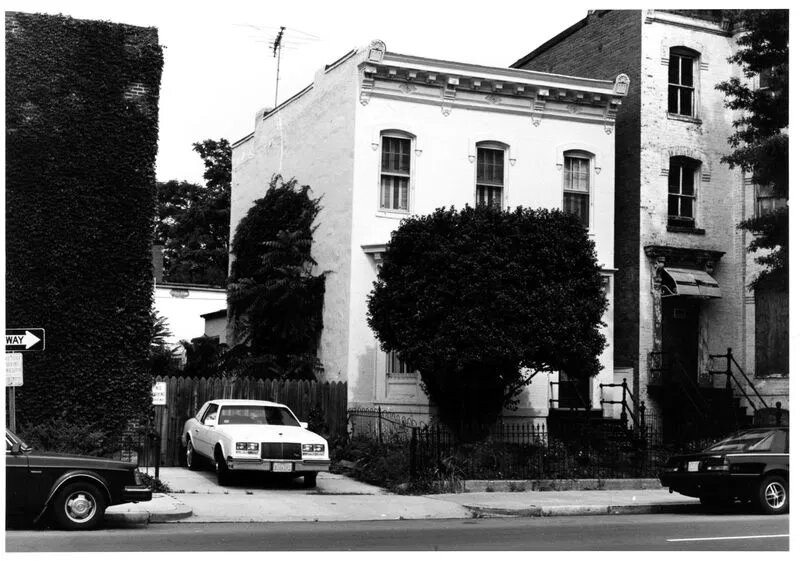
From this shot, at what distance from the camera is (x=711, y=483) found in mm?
17109

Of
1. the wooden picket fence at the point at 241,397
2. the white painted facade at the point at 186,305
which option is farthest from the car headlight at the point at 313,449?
the white painted facade at the point at 186,305

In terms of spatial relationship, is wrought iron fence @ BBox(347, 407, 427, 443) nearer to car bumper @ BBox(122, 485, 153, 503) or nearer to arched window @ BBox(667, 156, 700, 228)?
arched window @ BBox(667, 156, 700, 228)

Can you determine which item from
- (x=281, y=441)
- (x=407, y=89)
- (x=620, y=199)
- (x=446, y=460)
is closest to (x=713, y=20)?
(x=620, y=199)

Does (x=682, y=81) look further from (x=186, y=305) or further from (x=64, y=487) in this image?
(x=186, y=305)

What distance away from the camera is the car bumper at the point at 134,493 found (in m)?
13.7

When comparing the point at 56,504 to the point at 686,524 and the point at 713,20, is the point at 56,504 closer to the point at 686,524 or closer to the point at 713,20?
the point at 686,524

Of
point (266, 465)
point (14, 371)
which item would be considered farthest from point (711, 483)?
point (14, 371)

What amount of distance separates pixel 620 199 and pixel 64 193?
1404 cm

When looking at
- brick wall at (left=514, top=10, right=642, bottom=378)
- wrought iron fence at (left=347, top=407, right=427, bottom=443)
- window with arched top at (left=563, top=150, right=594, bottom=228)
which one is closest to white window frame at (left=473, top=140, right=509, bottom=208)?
window with arched top at (left=563, top=150, right=594, bottom=228)

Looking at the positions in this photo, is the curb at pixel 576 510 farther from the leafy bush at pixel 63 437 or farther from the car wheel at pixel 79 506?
the leafy bush at pixel 63 437

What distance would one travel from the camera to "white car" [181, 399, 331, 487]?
62.5ft

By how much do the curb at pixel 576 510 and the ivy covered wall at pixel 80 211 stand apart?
26.5ft

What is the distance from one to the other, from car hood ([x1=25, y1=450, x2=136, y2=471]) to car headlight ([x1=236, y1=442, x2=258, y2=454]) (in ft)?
17.0

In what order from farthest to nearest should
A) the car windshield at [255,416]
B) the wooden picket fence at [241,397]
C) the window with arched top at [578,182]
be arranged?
the window with arched top at [578,182] → the wooden picket fence at [241,397] → the car windshield at [255,416]
